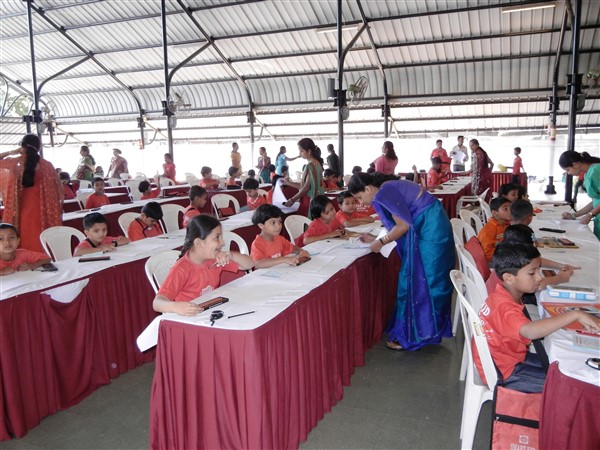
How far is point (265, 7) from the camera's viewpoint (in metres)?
11.6

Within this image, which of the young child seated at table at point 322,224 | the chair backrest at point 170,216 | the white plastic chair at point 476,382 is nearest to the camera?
the white plastic chair at point 476,382

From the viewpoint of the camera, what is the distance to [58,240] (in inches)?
158

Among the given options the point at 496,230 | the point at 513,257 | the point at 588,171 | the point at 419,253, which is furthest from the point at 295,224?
the point at 588,171

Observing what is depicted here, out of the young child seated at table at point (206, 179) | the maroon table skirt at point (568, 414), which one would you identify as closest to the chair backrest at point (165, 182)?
the young child seated at table at point (206, 179)

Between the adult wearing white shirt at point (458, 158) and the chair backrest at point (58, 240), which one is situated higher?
the adult wearing white shirt at point (458, 158)

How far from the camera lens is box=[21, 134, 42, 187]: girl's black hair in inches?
159

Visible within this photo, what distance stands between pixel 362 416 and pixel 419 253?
111 centimetres

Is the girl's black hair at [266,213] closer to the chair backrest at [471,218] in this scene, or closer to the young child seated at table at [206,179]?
the chair backrest at [471,218]

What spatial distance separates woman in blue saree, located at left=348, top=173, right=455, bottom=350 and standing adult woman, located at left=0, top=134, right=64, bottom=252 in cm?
302

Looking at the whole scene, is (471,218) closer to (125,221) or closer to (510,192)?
(510,192)

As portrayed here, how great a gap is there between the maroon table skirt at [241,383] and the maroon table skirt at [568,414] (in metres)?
1.01

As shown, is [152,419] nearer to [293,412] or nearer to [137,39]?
[293,412]

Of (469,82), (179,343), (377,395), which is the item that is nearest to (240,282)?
(179,343)

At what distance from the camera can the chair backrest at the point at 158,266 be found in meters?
2.69
